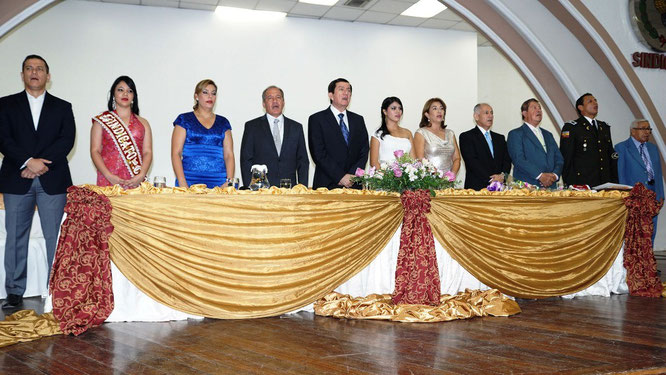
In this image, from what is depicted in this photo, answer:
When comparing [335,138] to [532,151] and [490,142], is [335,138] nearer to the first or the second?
[490,142]

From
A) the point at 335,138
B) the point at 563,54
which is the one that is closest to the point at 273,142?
the point at 335,138

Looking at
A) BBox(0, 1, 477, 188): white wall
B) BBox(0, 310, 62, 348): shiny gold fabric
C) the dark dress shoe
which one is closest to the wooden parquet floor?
BBox(0, 310, 62, 348): shiny gold fabric

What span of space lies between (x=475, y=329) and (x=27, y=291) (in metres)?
3.29

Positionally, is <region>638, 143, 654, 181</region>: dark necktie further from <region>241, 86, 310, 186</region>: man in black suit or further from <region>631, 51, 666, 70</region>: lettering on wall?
<region>241, 86, 310, 186</region>: man in black suit

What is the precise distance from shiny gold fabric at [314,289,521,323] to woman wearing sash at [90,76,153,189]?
59.1 inches

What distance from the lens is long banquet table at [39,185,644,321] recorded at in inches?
123

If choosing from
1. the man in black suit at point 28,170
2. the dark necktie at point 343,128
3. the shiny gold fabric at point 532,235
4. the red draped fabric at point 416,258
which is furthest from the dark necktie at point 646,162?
the man in black suit at point 28,170

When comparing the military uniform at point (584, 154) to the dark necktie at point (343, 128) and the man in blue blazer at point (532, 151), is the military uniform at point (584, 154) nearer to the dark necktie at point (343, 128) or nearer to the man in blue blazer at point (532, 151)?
the man in blue blazer at point (532, 151)

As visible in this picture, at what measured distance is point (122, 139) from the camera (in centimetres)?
387

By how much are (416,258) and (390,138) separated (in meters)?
1.47

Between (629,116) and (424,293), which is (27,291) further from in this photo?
(629,116)

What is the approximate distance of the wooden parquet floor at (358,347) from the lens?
232 cm

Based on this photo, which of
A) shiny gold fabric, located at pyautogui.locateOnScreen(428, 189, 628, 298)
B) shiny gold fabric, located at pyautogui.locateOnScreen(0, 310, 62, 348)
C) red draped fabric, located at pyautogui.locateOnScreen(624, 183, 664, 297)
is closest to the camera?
shiny gold fabric, located at pyautogui.locateOnScreen(0, 310, 62, 348)

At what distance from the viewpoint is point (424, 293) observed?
3.41 meters
